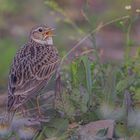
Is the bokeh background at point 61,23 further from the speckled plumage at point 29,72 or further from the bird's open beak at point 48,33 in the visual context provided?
the speckled plumage at point 29,72

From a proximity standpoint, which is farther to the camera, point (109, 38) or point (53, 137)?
point (109, 38)

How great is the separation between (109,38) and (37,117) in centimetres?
579

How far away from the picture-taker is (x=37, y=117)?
9.22m

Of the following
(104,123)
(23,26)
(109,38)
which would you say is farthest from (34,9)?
(104,123)

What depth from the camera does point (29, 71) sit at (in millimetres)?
9539

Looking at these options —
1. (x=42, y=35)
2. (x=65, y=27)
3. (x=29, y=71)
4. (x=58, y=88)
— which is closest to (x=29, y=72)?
(x=29, y=71)

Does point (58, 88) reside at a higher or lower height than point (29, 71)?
lower

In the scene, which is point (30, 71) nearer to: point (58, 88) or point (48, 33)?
point (58, 88)

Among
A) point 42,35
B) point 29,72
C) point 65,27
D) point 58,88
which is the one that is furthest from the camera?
point 65,27

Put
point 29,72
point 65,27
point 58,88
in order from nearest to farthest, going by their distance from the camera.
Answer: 1. point 58,88
2. point 29,72
3. point 65,27

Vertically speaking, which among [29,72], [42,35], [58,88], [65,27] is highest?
[42,35]

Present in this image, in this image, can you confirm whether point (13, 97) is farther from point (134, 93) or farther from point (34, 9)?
point (34, 9)

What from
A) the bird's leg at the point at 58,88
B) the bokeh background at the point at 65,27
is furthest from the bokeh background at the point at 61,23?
the bird's leg at the point at 58,88

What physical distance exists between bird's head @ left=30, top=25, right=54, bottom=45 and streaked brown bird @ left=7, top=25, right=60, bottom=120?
0.01 metres
